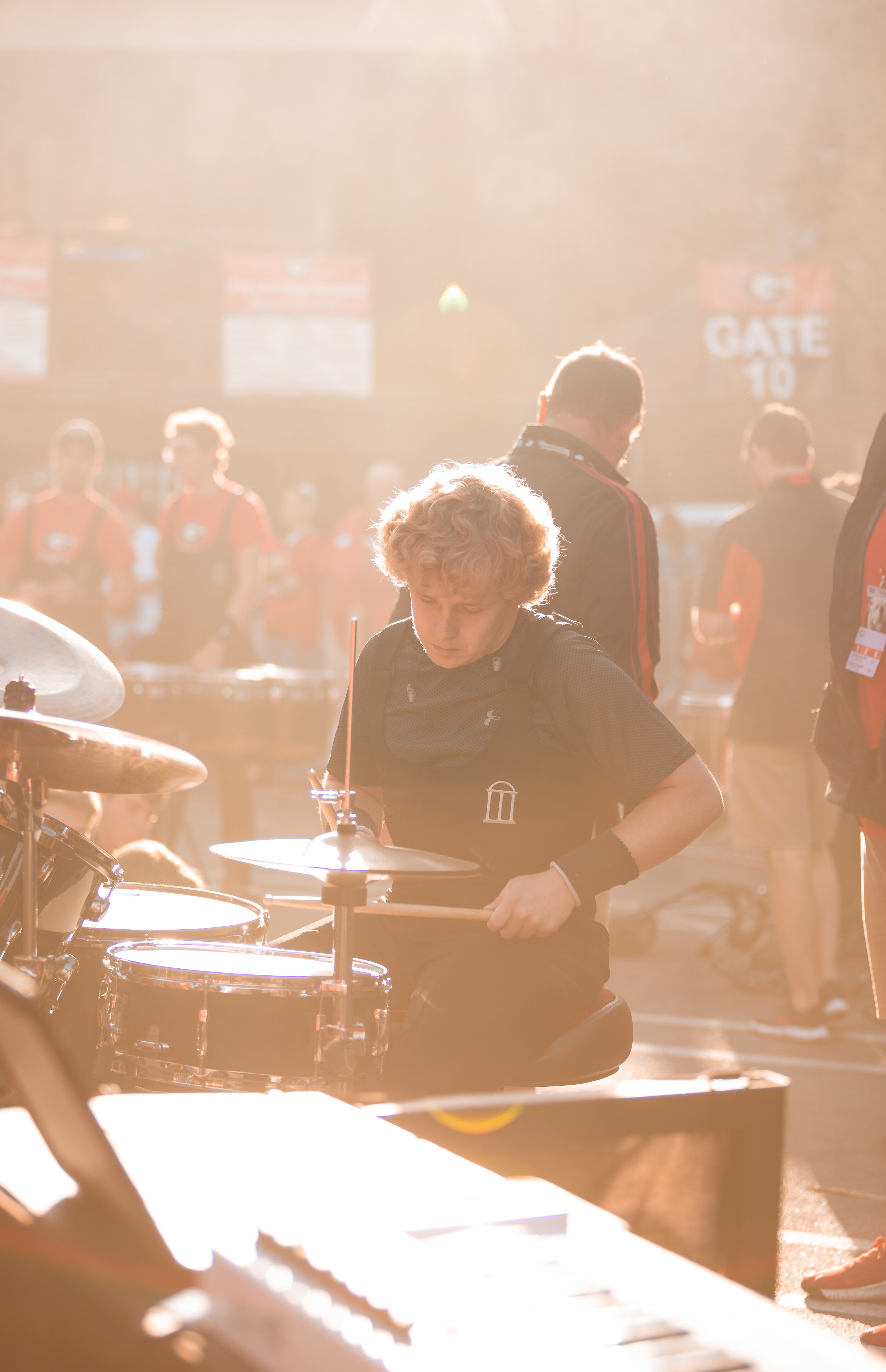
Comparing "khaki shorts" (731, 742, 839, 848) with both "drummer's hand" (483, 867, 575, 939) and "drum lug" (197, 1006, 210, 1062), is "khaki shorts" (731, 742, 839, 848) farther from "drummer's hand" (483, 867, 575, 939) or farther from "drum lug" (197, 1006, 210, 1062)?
"drum lug" (197, 1006, 210, 1062)

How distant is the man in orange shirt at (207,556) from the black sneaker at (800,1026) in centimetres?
295

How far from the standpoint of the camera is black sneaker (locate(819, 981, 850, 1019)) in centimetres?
460

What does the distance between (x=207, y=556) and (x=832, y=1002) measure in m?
3.37

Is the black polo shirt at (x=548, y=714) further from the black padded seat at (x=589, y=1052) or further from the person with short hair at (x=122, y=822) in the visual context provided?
the person with short hair at (x=122, y=822)

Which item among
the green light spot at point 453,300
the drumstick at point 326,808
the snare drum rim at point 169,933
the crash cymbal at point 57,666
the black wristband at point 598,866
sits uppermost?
the green light spot at point 453,300

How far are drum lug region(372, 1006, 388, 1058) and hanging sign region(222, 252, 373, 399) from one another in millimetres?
9835

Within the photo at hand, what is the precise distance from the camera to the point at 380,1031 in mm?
2217

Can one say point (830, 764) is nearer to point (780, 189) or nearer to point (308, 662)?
point (308, 662)

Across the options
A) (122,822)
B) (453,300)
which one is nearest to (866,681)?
(122,822)

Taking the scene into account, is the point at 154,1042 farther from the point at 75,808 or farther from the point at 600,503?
the point at 75,808

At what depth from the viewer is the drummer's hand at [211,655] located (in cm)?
639

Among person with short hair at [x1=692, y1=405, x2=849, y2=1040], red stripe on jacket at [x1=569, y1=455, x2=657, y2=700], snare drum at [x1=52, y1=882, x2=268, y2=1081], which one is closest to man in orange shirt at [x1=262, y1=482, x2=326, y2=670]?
person with short hair at [x1=692, y1=405, x2=849, y2=1040]

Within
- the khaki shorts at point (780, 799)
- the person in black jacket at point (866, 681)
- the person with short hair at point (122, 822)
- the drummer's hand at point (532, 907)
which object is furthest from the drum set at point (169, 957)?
the khaki shorts at point (780, 799)

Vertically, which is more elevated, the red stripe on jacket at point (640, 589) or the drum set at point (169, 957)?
the red stripe on jacket at point (640, 589)
